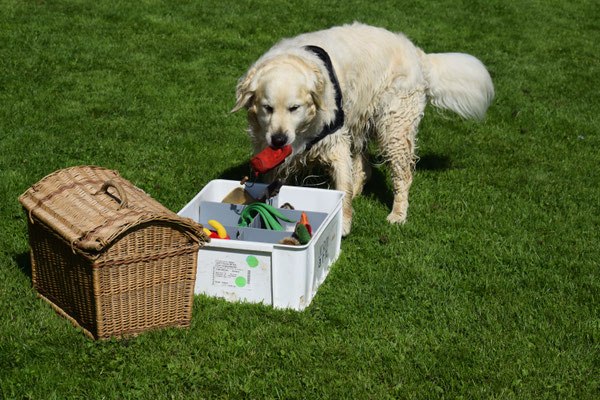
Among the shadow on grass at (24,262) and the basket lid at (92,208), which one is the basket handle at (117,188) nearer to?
the basket lid at (92,208)

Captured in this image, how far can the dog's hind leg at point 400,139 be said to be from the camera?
218 inches

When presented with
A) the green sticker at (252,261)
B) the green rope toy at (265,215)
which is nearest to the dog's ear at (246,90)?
the green rope toy at (265,215)

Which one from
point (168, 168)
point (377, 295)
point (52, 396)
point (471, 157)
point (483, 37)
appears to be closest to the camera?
point (52, 396)

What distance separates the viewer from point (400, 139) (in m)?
5.60

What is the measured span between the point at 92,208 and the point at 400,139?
118 inches

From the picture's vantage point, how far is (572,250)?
492cm

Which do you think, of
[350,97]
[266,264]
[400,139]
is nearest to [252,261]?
[266,264]

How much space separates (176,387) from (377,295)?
155 centimetres

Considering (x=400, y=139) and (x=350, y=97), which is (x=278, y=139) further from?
(x=400, y=139)

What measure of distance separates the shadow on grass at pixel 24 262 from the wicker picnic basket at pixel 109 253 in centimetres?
38

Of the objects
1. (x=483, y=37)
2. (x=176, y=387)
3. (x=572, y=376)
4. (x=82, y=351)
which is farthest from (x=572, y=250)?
(x=483, y=37)

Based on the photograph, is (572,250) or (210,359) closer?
(210,359)

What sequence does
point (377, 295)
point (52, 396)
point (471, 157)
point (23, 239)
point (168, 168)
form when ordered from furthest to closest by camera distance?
point (471, 157)
point (168, 168)
point (23, 239)
point (377, 295)
point (52, 396)

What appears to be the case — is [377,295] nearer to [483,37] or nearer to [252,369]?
[252,369]
